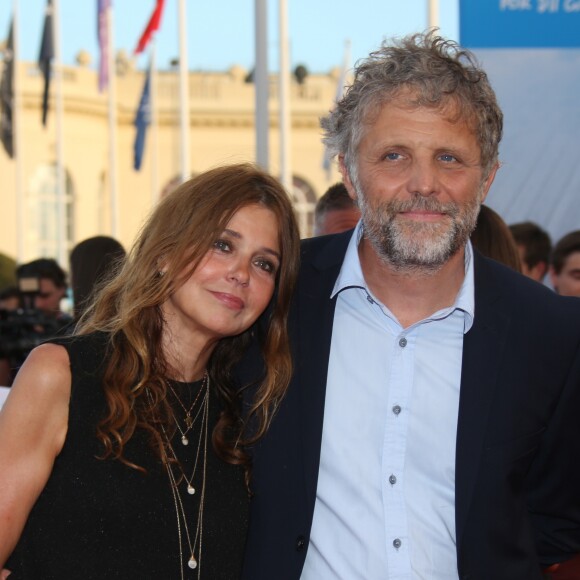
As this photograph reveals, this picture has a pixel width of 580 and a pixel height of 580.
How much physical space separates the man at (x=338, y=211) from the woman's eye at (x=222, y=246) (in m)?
2.35

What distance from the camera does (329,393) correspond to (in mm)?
2922

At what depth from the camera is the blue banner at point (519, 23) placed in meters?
5.73

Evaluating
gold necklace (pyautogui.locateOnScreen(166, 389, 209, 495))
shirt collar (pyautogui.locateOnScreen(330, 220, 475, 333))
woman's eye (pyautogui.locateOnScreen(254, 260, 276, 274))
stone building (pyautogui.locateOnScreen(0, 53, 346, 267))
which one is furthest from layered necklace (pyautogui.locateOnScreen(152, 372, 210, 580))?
stone building (pyautogui.locateOnScreen(0, 53, 346, 267))

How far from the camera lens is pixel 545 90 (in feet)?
18.8

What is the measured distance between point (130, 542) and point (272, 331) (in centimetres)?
73

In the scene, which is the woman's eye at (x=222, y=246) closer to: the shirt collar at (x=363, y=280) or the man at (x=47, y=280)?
the shirt collar at (x=363, y=280)

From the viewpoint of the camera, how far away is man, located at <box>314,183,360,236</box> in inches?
209

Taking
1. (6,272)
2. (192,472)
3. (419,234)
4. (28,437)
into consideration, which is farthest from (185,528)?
(6,272)

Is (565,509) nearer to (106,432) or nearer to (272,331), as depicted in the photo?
(272,331)

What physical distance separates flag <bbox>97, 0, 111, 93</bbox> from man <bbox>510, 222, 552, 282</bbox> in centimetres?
1558

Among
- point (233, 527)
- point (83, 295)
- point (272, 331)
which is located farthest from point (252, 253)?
point (83, 295)

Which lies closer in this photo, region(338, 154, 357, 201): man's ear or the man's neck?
the man's neck

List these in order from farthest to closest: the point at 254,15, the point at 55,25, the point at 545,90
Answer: the point at 55,25
the point at 254,15
the point at 545,90

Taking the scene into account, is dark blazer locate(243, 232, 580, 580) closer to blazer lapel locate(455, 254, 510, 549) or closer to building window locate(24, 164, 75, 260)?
blazer lapel locate(455, 254, 510, 549)
